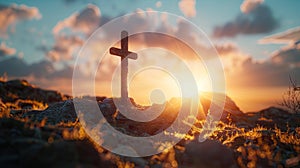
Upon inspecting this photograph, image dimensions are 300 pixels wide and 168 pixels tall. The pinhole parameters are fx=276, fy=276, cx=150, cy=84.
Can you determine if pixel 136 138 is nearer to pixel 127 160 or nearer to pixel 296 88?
pixel 127 160

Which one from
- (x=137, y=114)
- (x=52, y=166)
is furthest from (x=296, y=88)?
(x=52, y=166)

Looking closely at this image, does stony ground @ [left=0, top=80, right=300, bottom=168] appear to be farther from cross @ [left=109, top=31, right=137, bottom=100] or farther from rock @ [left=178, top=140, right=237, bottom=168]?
cross @ [left=109, top=31, right=137, bottom=100]

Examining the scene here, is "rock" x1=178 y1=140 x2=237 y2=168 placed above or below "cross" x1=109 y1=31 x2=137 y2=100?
below

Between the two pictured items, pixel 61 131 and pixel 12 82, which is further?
pixel 12 82

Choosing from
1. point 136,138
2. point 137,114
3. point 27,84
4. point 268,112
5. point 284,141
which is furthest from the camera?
point 268,112

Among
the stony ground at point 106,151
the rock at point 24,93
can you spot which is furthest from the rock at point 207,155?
the rock at point 24,93

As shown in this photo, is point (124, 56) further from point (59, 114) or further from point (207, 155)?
point (207, 155)

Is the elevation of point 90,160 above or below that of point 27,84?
below

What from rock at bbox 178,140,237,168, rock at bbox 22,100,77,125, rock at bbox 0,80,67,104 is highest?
rock at bbox 0,80,67,104

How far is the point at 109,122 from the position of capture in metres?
14.0

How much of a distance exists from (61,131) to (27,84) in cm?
3050

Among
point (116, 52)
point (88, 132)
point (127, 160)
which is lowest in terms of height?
point (127, 160)

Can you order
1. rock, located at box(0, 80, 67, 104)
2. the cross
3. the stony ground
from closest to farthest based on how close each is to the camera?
the stony ground, the cross, rock, located at box(0, 80, 67, 104)

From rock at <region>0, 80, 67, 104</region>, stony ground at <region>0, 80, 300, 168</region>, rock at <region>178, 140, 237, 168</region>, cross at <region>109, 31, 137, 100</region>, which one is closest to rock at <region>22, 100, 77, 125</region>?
stony ground at <region>0, 80, 300, 168</region>
